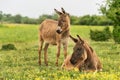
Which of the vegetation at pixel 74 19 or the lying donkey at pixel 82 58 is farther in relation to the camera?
the vegetation at pixel 74 19

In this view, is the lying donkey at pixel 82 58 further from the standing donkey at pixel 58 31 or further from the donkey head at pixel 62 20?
the standing donkey at pixel 58 31

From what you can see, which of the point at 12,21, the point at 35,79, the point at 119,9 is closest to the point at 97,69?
the point at 35,79

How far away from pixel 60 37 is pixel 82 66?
5.96 metres

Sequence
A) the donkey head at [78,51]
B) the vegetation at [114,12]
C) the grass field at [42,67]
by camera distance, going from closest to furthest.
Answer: the grass field at [42,67] < the donkey head at [78,51] < the vegetation at [114,12]

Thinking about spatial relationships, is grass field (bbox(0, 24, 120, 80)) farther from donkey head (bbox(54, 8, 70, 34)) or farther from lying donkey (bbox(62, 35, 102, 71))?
donkey head (bbox(54, 8, 70, 34))

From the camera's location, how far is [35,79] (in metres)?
11.8

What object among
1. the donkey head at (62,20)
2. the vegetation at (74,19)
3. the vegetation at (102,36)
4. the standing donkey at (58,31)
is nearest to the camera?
the donkey head at (62,20)

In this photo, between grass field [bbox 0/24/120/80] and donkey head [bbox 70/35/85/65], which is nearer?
grass field [bbox 0/24/120/80]

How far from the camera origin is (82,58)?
14.8 m

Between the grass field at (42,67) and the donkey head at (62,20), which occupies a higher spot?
the donkey head at (62,20)

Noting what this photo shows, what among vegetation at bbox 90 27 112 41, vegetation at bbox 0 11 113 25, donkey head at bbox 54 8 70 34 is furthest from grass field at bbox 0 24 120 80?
vegetation at bbox 0 11 113 25

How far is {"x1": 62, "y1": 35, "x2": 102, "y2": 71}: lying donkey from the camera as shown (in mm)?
14648

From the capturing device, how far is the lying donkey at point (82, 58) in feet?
48.1

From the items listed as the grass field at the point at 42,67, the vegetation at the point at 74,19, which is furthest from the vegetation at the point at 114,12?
the vegetation at the point at 74,19
